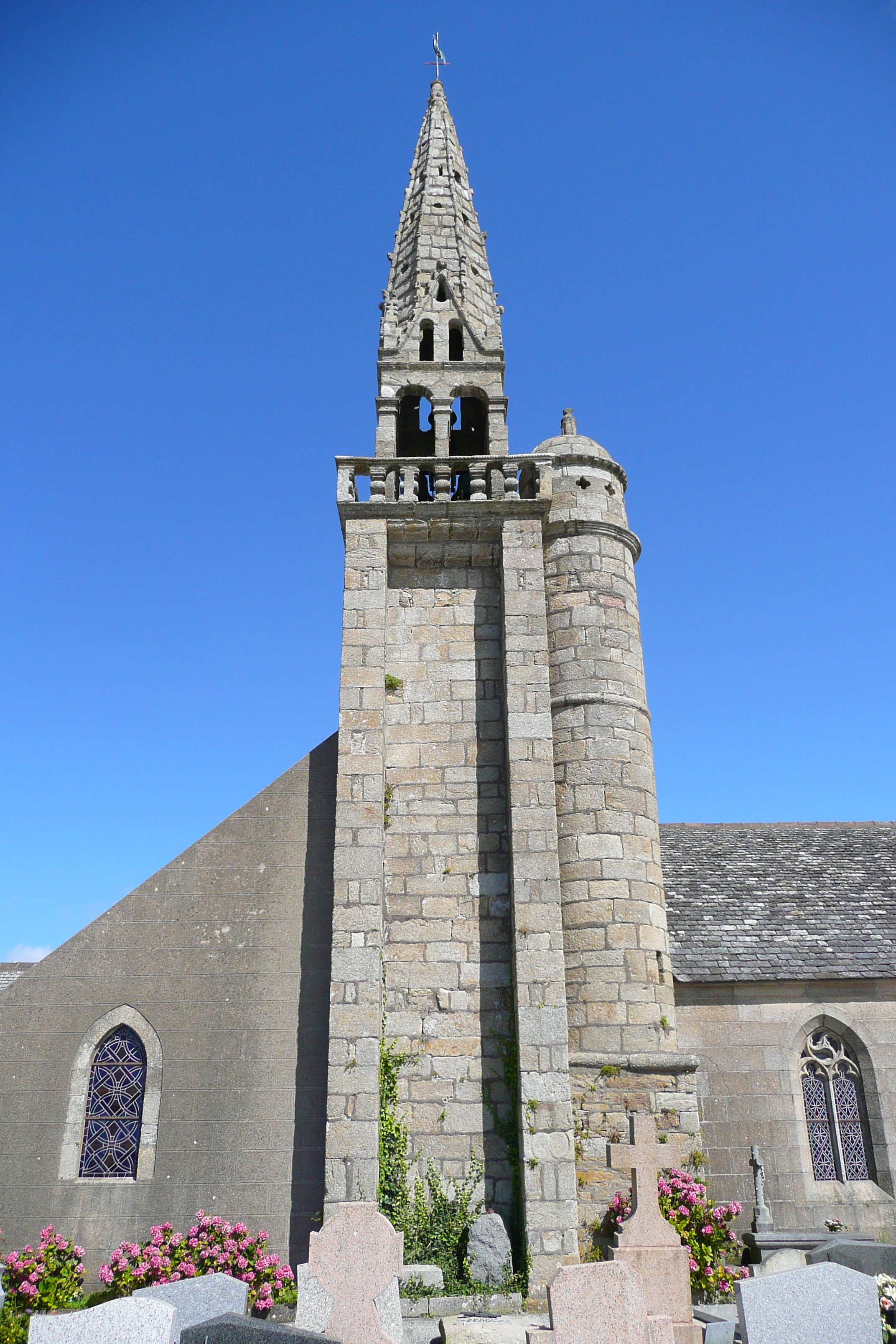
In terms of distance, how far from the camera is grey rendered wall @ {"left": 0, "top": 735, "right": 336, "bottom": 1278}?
913 cm

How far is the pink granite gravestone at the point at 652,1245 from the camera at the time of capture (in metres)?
7.62

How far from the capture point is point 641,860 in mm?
10594

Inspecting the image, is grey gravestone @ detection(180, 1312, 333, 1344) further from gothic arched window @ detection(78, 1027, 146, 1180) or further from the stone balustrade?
the stone balustrade

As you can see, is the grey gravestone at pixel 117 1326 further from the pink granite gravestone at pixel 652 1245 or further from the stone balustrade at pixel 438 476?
the stone balustrade at pixel 438 476

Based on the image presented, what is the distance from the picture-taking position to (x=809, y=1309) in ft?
21.0

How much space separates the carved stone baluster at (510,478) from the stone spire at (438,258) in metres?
2.07

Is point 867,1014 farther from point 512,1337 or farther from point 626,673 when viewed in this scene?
point 512,1337

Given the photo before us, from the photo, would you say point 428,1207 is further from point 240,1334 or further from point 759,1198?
point 759,1198

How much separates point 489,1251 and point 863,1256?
3683 mm

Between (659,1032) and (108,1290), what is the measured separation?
19.3 ft

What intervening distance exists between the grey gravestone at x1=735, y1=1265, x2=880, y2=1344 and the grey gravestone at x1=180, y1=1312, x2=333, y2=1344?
2.86 meters

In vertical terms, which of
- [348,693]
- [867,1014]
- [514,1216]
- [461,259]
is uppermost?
[461,259]

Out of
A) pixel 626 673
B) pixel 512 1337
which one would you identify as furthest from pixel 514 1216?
pixel 626 673

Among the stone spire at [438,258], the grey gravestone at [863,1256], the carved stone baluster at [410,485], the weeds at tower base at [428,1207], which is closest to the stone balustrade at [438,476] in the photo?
the carved stone baluster at [410,485]
